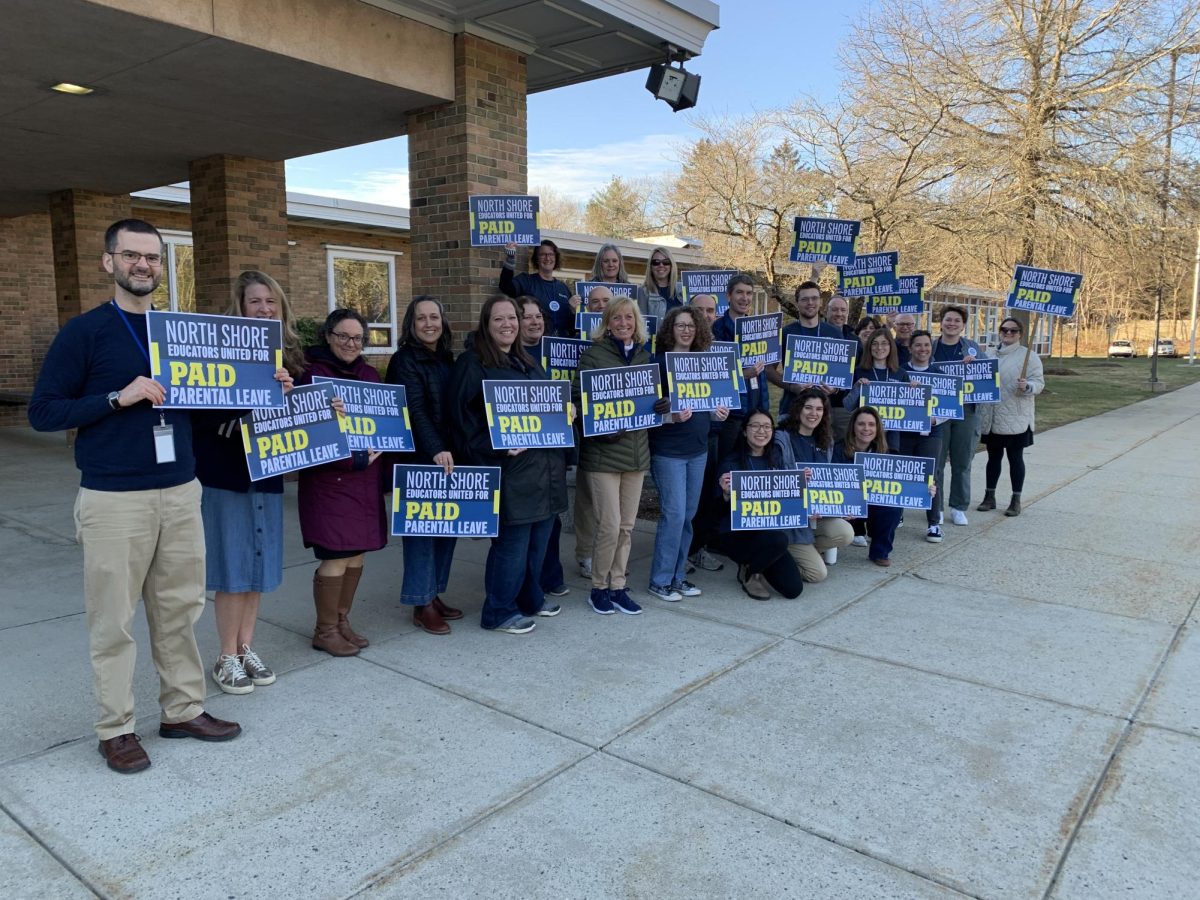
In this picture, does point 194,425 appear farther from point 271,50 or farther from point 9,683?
point 271,50

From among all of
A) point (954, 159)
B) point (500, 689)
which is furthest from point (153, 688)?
point (954, 159)

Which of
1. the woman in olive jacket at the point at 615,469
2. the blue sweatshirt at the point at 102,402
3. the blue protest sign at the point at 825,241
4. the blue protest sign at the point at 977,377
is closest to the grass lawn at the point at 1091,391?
the blue protest sign at the point at 825,241

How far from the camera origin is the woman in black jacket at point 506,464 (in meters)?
4.64

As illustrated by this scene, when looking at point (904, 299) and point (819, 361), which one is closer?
point (819, 361)

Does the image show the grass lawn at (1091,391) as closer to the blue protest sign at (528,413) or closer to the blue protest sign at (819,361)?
the blue protest sign at (819,361)

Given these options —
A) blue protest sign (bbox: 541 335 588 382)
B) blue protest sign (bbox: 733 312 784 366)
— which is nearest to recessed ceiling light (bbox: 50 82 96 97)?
blue protest sign (bbox: 541 335 588 382)

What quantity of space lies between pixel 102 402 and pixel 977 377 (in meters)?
6.66

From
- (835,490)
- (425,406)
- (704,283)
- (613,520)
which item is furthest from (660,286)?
(425,406)

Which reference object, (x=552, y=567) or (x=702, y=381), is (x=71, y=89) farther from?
(x=702, y=381)

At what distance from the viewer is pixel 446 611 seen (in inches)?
199

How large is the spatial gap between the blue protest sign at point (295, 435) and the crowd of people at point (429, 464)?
103 mm

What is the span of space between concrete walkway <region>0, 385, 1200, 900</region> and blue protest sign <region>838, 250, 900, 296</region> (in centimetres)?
→ 362

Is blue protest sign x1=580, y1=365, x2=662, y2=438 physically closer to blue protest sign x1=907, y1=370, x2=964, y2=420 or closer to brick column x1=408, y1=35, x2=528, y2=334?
brick column x1=408, y1=35, x2=528, y2=334

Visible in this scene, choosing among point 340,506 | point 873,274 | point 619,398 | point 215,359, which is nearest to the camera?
point 215,359
